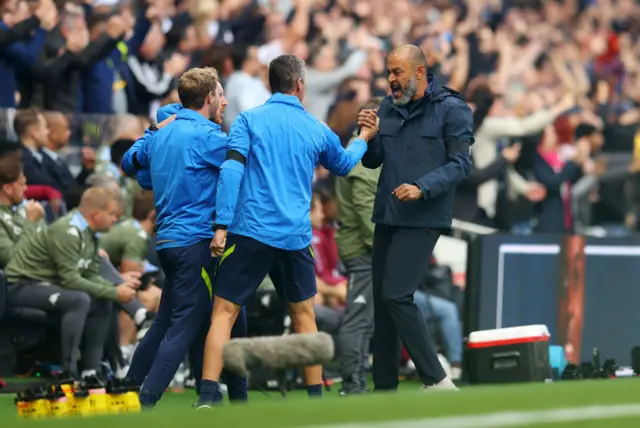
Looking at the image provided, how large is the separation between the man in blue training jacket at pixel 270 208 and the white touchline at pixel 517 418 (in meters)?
2.20

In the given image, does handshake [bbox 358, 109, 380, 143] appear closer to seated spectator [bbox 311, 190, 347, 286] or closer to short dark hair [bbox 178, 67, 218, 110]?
short dark hair [bbox 178, 67, 218, 110]

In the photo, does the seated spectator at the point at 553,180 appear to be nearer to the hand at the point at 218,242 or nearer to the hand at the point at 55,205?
the hand at the point at 55,205

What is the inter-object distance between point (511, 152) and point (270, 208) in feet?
29.9

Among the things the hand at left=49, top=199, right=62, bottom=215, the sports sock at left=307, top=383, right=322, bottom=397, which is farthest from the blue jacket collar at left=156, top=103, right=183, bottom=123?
the hand at left=49, top=199, right=62, bottom=215

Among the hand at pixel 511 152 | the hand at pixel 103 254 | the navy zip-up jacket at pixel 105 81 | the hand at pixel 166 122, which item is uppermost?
the navy zip-up jacket at pixel 105 81

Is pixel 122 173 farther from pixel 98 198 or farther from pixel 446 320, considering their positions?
pixel 446 320

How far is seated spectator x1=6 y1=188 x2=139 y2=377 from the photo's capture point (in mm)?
12422

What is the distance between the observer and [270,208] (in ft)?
31.4

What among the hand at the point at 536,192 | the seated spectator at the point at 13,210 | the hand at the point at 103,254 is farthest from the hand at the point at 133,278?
the hand at the point at 536,192

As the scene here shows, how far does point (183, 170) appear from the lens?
32.2ft

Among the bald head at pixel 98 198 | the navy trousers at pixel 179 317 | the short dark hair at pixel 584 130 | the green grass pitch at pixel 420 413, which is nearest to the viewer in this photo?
the green grass pitch at pixel 420 413

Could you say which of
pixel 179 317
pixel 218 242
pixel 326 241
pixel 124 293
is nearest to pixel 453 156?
pixel 218 242

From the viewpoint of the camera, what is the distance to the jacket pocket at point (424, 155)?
10250 mm

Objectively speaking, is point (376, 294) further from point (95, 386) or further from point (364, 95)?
point (364, 95)
